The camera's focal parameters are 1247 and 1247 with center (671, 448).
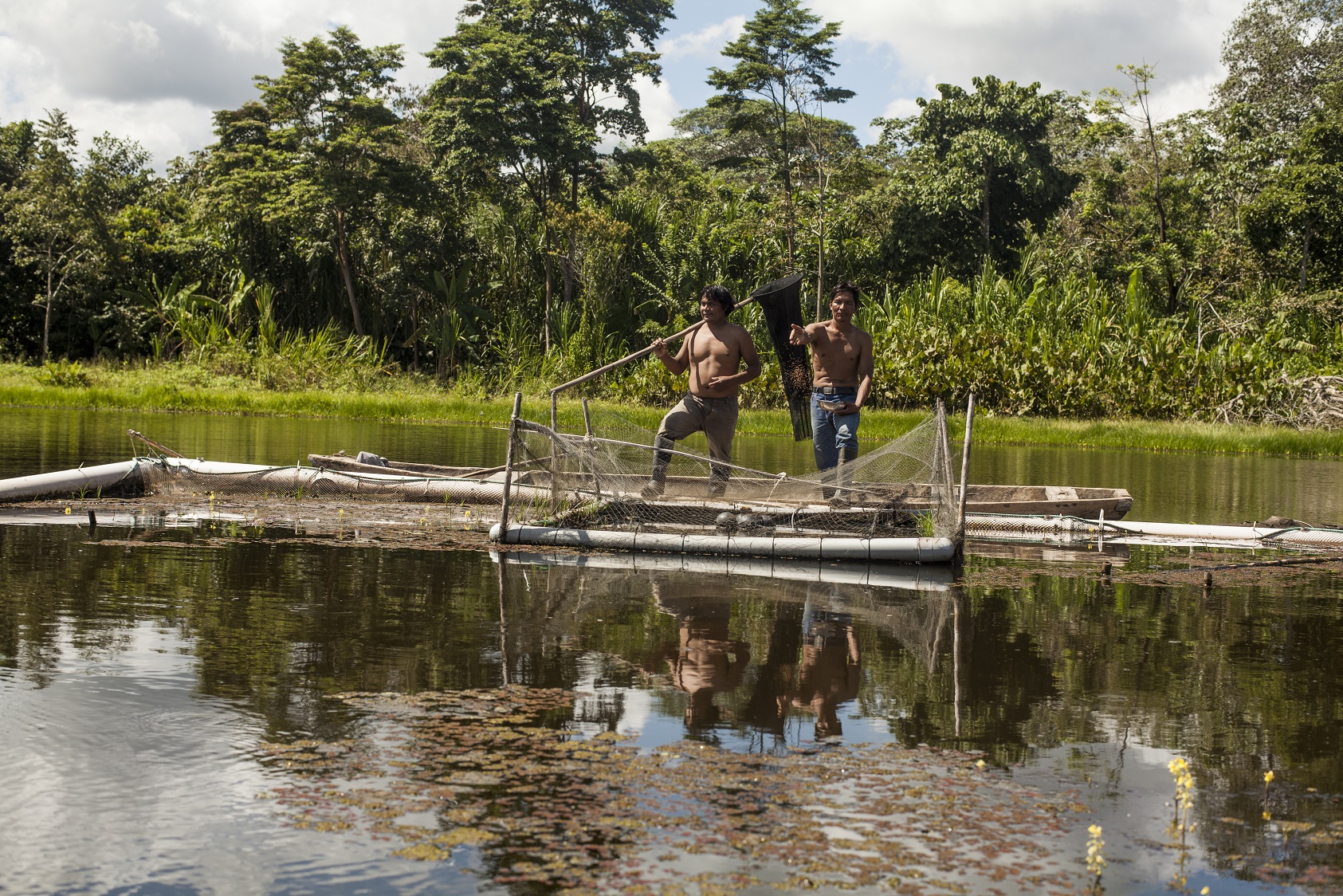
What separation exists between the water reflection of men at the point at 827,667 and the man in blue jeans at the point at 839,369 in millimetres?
3030

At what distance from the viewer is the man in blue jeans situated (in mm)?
9695

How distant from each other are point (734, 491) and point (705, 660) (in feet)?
14.5

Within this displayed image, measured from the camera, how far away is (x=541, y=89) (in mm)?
29750

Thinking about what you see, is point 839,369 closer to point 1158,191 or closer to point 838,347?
point 838,347

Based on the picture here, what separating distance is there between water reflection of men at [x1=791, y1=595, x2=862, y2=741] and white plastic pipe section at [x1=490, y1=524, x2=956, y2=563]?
147 cm

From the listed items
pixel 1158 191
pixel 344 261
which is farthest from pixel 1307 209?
pixel 344 261

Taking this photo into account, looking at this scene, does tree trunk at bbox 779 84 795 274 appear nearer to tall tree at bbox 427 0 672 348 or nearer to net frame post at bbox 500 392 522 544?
tall tree at bbox 427 0 672 348

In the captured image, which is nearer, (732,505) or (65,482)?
(732,505)

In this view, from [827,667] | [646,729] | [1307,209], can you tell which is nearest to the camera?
[646,729]

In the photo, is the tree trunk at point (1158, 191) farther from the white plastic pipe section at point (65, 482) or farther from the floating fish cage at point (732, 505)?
the white plastic pipe section at point (65, 482)

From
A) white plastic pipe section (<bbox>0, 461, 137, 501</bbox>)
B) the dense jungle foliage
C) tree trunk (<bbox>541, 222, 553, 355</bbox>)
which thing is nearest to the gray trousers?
white plastic pipe section (<bbox>0, 461, 137, 501</bbox>)

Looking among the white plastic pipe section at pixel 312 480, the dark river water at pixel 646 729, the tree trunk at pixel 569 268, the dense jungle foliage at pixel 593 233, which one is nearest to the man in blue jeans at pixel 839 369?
the dark river water at pixel 646 729

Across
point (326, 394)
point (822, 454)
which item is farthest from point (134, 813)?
point (326, 394)

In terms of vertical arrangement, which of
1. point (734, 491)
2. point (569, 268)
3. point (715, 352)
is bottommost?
point (734, 491)
